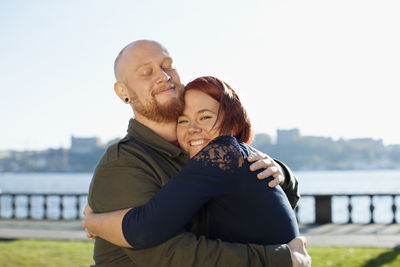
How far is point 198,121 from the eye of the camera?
8.15ft

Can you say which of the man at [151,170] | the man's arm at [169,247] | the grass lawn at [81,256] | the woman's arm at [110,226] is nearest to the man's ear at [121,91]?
the man at [151,170]

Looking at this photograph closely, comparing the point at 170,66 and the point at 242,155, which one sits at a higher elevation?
the point at 170,66

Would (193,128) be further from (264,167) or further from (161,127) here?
(264,167)

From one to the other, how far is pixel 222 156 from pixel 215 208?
255 millimetres

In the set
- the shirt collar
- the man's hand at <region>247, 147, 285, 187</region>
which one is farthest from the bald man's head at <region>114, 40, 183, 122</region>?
the man's hand at <region>247, 147, 285, 187</region>

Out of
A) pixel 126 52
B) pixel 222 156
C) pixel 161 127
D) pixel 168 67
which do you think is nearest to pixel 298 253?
pixel 222 156

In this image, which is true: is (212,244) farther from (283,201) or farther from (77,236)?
(77,236)

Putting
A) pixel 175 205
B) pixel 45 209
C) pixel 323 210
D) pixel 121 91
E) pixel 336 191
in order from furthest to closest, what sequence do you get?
pixel 336 191
pixel 45 209
pixel 323 210
pixel 121 91
pixel 175 205

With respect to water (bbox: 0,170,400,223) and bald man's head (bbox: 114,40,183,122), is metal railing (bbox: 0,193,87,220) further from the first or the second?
bald man's head (bbox: 114,40,183,122)

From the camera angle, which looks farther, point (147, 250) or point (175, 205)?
point (147, 250)

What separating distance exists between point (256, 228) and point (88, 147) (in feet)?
363

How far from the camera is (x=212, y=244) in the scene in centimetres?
197

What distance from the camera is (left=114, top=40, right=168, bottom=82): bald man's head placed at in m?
2.61

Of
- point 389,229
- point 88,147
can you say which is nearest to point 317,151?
point 88,147
